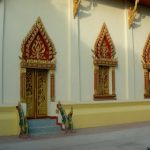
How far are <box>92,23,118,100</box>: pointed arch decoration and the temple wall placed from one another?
221 mm

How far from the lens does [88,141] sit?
976 cm

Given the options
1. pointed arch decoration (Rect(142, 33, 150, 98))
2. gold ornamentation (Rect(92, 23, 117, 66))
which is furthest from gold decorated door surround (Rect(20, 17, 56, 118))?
pointed arch decoration (Rect(142, 33, 150, 98))

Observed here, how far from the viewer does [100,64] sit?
13.4m

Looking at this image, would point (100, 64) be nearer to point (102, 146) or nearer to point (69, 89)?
point (69, 89)

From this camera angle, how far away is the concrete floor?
29.0 feet

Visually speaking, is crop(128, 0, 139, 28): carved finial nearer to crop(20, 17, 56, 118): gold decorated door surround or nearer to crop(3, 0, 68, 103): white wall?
crop(3, 0, 68, 103): white wall

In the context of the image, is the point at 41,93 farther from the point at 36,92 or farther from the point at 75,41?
the point at 75,41

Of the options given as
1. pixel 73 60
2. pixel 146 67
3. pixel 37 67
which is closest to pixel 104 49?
pixel 73 60

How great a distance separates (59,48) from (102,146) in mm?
4559

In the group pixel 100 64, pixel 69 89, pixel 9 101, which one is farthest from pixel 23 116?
pixel 100 64

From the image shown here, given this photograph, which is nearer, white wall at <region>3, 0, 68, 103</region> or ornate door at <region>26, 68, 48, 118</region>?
white wall at <region>3, 0, 68, 103</region>

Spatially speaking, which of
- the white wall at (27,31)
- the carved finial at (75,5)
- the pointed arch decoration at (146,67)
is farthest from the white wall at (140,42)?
the white wall at (27,31)

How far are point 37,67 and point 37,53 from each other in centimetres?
50

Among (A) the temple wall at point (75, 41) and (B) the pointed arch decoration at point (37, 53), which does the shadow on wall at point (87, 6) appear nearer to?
(A) the temple wall at point (75, 41)
